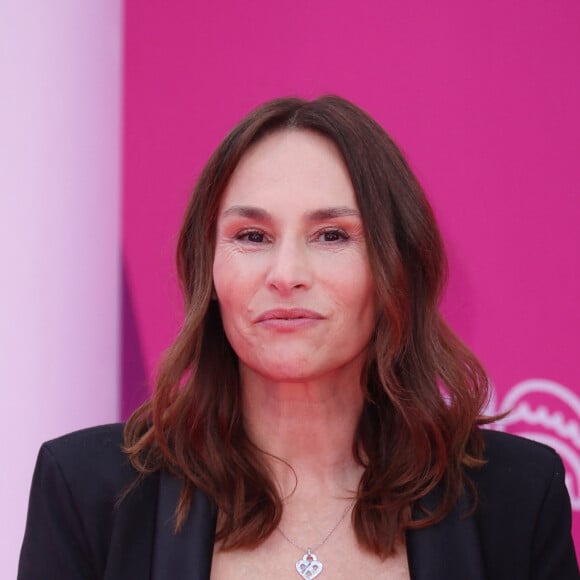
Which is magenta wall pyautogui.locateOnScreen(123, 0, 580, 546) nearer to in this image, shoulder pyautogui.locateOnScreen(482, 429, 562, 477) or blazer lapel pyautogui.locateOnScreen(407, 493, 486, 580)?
shoulder pyautogui.locateOnScreen(482, 429, 562, 477)

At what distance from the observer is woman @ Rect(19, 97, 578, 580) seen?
180 cm

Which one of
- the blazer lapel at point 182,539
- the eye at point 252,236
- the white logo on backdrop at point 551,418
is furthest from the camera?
the white logo on backdrop at point 551,418

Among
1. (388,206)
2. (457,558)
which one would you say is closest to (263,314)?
(388,206)

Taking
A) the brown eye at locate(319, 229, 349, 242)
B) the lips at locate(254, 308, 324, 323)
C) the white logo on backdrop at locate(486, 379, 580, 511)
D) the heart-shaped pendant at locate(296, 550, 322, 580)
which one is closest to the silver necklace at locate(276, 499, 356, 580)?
the heart-shaped pendant at locate(296, 550, 322, 580)

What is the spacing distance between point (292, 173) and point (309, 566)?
2.24 ft

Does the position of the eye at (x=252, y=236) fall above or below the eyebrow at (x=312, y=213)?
below

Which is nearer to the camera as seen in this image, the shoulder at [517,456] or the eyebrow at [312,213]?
the eyebrow at [312,213]

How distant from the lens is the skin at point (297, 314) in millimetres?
1796

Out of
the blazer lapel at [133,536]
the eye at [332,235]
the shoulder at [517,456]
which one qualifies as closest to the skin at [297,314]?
the eye at [332,235]

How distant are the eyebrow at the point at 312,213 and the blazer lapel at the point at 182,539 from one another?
0.48 metres

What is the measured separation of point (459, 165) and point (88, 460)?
1.16m

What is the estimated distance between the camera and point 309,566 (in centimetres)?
181

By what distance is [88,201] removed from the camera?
2.65 metres

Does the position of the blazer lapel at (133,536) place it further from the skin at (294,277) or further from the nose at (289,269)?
the nose at (289,269)
